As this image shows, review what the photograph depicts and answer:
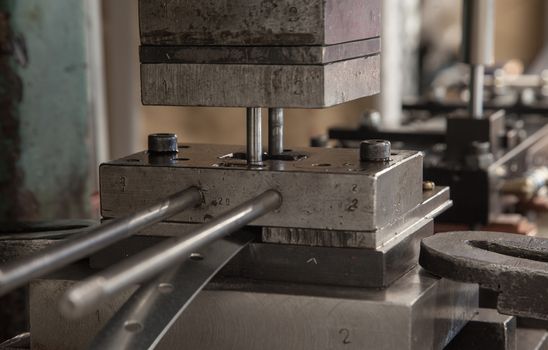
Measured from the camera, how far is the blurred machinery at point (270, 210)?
966 millimetres

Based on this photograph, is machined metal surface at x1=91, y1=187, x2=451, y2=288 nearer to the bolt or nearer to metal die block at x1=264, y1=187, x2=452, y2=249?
metal die block at x1=264, y1=187, x2=452, y2=249

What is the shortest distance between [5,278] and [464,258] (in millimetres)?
483

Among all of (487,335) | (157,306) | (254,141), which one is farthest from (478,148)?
(157,306)

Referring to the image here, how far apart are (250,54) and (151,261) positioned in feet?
1.06

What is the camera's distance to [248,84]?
102 centimetres

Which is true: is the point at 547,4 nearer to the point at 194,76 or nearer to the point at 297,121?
the point at 297,121

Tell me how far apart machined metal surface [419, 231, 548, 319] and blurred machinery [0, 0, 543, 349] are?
0.09ft

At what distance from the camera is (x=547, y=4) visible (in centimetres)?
648

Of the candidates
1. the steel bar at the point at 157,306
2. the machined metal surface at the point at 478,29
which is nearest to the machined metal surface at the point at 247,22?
the steel bar at the point at 157,306

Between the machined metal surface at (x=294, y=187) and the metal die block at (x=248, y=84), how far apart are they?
0.07 metres

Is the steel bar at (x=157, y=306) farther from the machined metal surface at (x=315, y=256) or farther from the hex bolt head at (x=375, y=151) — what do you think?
the hex bolt head at (x=375, y=151)

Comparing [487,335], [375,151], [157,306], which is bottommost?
[487,335]

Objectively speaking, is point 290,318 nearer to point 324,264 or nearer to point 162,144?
point 324,264

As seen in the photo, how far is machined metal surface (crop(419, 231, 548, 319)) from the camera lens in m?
0.97
